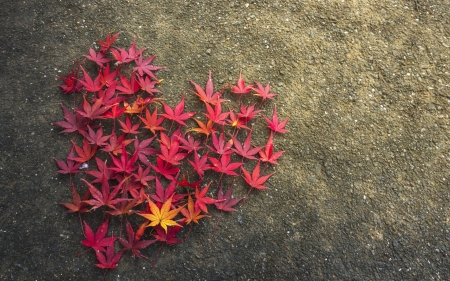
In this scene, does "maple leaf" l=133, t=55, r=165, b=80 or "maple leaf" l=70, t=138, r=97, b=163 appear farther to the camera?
"maple leaf" l=133, t=55, r=165, b=80

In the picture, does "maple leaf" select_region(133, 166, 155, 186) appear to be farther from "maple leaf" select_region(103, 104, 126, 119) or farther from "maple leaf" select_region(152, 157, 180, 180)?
"maple leaf" select_region(103, 104, 126, 119)

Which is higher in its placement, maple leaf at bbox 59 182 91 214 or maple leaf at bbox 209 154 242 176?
maple leaf at bbox 209 154 242 176

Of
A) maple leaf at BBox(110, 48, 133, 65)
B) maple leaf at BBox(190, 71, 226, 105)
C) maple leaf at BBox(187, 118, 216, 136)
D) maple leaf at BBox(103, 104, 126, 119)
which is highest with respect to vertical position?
maple leaf at BBox(110, 48, 133, 65)

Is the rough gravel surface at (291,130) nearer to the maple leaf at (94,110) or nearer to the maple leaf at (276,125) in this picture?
the maple leaf at (276,125)

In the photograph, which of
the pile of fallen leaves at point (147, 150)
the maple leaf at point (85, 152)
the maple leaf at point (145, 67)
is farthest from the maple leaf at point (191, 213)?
the maple leaf at point (145, 67)

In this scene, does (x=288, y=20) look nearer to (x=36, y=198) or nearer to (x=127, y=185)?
(x=127, y=185)

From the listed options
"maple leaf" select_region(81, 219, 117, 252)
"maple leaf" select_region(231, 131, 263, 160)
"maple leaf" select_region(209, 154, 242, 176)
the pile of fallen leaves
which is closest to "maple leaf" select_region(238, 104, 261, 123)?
the pile of fallen leaves

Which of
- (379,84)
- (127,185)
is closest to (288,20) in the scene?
(379,84)
